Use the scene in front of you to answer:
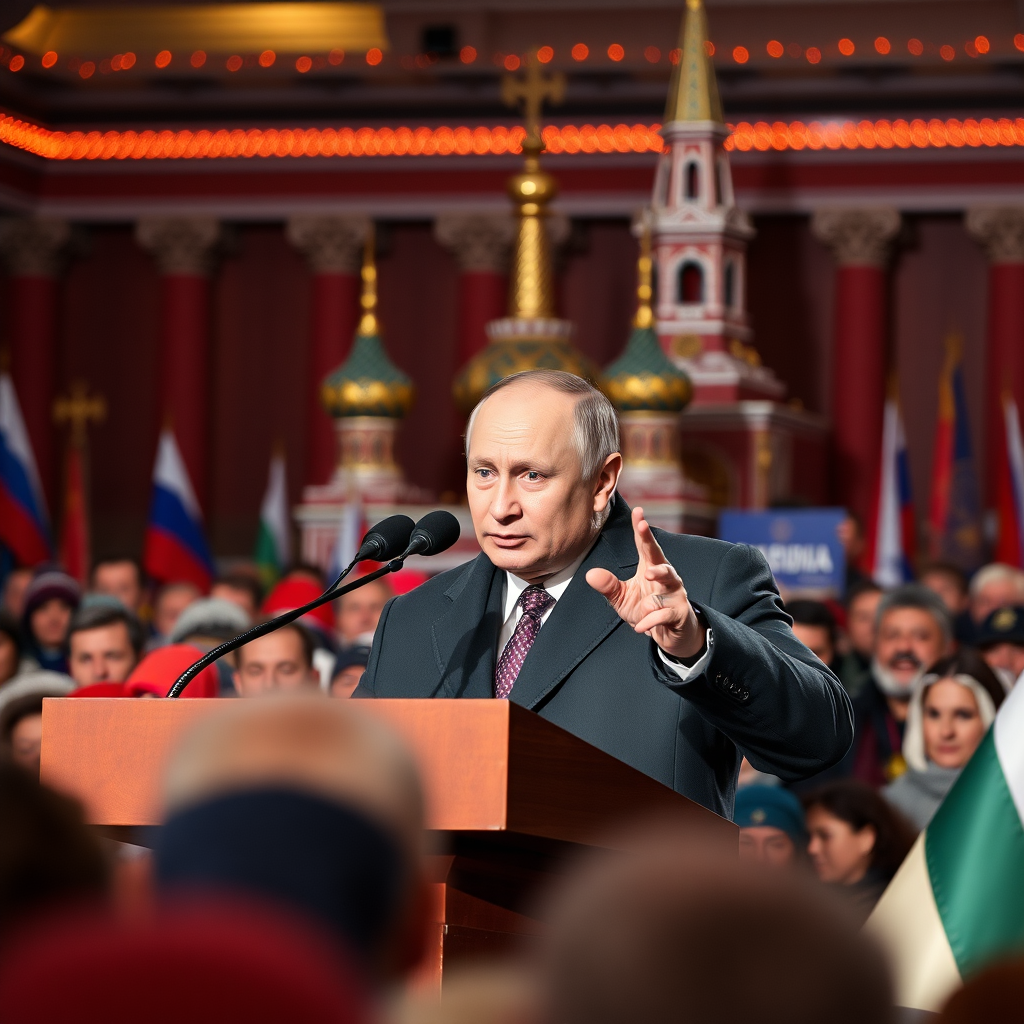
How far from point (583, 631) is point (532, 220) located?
1125 centimetres

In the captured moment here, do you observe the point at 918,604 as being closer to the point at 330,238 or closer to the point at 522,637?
the point at 522,637

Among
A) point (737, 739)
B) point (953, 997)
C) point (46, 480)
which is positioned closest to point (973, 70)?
point (46, 480)

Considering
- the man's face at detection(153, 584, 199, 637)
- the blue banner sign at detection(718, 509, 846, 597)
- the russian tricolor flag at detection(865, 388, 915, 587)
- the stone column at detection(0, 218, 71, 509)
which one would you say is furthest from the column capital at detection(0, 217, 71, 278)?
the blue banner sign at detection(718, 509, 846, 597)

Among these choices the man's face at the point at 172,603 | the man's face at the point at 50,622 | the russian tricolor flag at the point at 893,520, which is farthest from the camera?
the russian tricolor flag at the point at 893,520

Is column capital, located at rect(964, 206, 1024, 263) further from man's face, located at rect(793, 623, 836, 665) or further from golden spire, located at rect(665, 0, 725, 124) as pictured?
man's face, located at rect(793, 623, 836, 665)

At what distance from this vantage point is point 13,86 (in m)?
16.9

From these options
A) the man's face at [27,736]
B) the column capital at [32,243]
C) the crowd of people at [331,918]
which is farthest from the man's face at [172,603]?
A: the column capital at [32,243]

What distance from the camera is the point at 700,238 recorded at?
48.6ft

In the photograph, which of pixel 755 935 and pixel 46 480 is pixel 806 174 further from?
pixel 755 935

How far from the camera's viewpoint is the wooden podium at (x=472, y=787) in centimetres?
186

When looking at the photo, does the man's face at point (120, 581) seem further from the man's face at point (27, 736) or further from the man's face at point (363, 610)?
the man's face at point (27, 736)

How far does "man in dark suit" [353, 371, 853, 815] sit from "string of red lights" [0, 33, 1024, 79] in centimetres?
1337

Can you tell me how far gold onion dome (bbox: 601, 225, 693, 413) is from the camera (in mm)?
12859

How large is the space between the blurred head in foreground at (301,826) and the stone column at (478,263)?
16397 mm
